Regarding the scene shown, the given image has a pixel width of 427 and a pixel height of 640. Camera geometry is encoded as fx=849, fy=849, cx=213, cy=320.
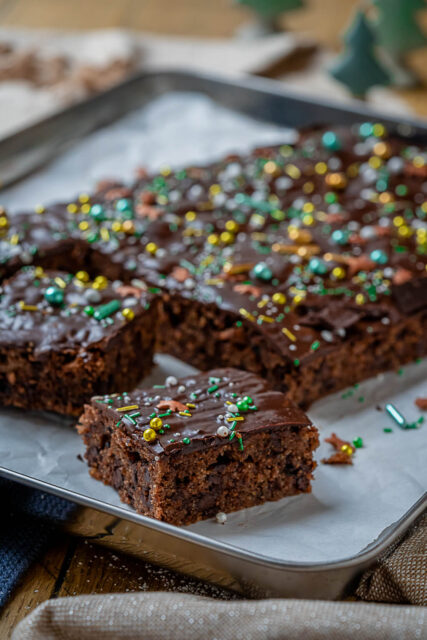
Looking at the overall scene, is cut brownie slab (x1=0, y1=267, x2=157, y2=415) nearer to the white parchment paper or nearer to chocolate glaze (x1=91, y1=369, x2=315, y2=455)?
the white parchment paper

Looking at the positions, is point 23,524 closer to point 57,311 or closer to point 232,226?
point 57,311

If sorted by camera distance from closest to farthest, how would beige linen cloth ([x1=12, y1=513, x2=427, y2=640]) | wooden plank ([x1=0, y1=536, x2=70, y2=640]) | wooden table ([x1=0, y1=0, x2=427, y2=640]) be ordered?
beige linen cloth ([x1=12, y1=513, x2=427, y2=640])
wooden plank ([x1=0, y1=536, x2=70, y2=640])
wooden table ([x1=0, y1=0, x2=427, y2=640])

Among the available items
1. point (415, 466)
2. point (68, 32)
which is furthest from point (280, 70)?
point (415, 466)

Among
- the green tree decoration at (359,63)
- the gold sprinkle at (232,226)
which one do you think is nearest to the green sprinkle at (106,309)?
the gold sprinkle at (232,226)

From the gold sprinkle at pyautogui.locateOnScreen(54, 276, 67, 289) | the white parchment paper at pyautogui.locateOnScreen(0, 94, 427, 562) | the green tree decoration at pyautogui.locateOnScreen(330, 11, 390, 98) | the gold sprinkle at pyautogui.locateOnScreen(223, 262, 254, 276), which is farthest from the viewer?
the green tree decoration at pyautogui.locateOnScreen(330, 11, 390, 98)

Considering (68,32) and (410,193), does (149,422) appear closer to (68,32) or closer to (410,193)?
(410,193)

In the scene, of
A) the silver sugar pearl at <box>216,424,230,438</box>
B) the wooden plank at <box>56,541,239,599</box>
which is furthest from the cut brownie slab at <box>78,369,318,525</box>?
the wooden plank at <box>56,541,239,599</box>

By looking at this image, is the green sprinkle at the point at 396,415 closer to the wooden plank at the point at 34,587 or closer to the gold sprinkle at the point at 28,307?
the wooden plank at the point at 34,587
